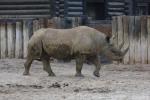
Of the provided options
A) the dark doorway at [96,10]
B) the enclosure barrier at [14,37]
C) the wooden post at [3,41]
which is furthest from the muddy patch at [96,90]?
the dark doorway at [96,10]

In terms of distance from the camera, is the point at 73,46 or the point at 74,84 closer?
the point at 74,84

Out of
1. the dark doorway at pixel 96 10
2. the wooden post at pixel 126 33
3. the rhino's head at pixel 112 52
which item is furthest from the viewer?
the dark doorway at pixel 96 10

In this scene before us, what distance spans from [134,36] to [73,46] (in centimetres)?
376

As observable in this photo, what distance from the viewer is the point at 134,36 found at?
49.6 feet

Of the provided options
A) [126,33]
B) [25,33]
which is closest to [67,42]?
[126,33]

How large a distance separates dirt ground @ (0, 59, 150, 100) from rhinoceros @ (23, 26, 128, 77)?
0.44 meters

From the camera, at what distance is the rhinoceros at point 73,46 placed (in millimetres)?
11773

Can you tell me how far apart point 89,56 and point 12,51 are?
4.80 m

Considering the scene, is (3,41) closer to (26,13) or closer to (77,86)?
(26,13)

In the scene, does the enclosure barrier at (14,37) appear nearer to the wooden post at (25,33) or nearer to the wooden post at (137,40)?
the wooden post at (25,33)

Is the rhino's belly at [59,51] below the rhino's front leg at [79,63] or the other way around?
the other way around

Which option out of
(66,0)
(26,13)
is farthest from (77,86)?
(26,13)

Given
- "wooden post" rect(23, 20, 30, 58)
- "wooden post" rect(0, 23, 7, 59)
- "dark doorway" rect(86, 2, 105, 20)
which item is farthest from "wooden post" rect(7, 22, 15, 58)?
"dark doorway" rect(86, 2, 105, 20)

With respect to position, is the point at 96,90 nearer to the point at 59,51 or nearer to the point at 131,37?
the point at 59,51
